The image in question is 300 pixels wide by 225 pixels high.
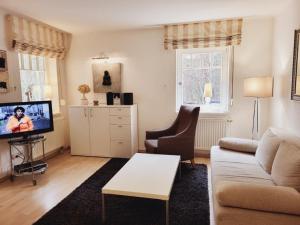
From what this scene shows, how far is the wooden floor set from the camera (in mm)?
2268

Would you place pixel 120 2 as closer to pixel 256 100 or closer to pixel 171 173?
pixel 171 173

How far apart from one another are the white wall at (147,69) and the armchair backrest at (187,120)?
0.34 metres

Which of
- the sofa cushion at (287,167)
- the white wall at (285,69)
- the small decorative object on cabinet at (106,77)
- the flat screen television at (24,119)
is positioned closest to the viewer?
the sofa cushion at (287,167)

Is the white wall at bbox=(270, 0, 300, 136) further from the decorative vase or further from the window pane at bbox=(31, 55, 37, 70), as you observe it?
the window pane at bbox=(31, 55, 37, 70)

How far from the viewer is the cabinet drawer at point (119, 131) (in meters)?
3.87

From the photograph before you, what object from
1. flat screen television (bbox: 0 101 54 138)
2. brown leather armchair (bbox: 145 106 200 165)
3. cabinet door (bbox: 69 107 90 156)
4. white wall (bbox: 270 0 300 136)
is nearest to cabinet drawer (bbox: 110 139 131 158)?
cabinet door (bbox: 69 107 90 156)

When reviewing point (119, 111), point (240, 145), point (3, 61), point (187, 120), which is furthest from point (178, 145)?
point (3, 61)

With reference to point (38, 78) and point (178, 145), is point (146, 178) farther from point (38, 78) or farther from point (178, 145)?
point (38, 78)

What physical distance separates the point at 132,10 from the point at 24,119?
211 cm

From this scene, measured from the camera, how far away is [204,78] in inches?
154

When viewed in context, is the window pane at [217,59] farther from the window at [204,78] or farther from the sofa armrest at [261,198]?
the sofa armrest at [261,198]

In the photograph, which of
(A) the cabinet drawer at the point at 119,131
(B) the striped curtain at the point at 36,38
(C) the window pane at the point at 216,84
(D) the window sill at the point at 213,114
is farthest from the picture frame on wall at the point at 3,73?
(C) the window pane at the point at 216,84

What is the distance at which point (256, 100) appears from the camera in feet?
11.6

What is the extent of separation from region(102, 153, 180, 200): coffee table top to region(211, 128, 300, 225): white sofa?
0.46 metres
